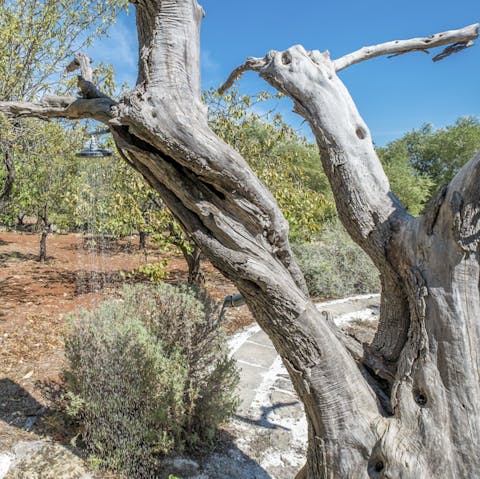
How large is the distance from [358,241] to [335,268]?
8.46 meters

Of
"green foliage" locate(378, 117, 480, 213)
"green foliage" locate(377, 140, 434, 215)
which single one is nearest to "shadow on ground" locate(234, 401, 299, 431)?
"green foliage" locate(377, 140, 434, 215)

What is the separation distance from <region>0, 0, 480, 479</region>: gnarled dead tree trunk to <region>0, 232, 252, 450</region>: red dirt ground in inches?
104

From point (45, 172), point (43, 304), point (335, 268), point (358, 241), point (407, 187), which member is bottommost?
point (43, 304)

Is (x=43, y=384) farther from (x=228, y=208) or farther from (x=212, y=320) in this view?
(x=228, y=208)

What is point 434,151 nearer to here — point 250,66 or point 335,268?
Answer: point 335,268

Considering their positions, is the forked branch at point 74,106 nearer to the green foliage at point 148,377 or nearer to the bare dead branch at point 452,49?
the green foliage at point 148,377

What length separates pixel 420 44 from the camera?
2.72 meters

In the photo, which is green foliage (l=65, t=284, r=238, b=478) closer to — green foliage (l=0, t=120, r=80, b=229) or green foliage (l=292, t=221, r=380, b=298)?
green foliage (l=0, t=120, r=80, b=229)

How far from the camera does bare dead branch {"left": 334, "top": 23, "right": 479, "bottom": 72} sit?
264 centimetres

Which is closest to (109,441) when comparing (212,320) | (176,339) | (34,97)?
(176,339)

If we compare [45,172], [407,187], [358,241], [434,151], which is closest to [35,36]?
[45,172]

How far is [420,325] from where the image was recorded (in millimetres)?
1846

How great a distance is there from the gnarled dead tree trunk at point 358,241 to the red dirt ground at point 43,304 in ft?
8.65

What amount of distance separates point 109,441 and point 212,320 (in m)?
1.26
